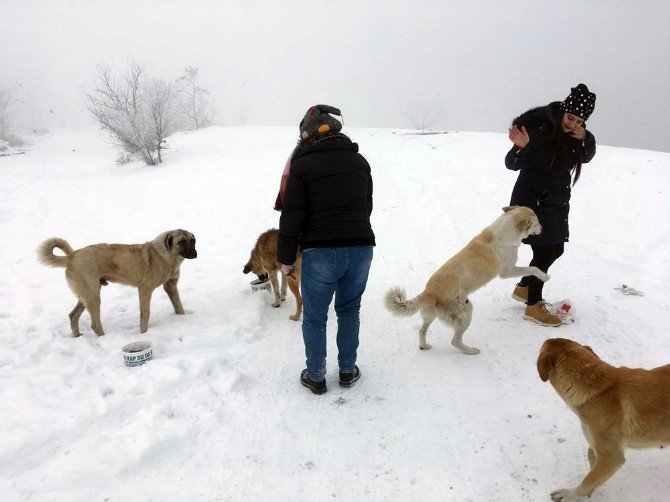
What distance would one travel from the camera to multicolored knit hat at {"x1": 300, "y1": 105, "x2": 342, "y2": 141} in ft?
9.29

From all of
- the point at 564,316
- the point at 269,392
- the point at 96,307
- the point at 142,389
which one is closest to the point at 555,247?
the point at 564,316

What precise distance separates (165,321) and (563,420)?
14.6ft

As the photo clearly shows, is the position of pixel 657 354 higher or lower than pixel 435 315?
lower

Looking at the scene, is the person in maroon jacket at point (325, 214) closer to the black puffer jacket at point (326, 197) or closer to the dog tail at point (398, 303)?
the black puffer jacket at point (326, 197)

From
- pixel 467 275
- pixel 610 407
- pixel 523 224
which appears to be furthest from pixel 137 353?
pixel 523 224

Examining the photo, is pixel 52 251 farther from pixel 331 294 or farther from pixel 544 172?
pixel 544 172

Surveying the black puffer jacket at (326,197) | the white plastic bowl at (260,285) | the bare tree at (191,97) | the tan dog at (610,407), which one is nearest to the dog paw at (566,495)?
the tan dog at (610,407)

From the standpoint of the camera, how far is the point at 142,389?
10.7 feet

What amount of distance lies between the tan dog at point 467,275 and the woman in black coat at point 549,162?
27cm

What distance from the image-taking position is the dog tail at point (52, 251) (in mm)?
4184

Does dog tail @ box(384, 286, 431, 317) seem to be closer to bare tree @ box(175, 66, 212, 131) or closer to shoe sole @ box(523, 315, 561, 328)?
shoe sole @ box(523, 315, 561, 328)

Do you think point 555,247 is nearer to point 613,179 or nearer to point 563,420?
point 563,420

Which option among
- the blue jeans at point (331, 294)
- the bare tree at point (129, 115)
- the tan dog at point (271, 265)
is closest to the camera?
the blue jeans at point (331, 294)

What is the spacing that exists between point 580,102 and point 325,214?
9.32 ft
